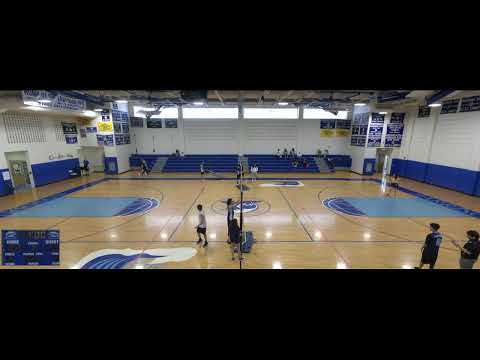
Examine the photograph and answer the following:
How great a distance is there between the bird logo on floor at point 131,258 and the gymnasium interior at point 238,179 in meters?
0.05

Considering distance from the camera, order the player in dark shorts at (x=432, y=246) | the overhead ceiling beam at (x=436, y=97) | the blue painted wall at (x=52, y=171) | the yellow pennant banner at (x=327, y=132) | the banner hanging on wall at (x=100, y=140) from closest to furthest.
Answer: the player in dark shorts at (x=432, y=246)
the overhead ceiling beam at (x=436, y=97)
the blue painted wall at (x=52, y=171)
the banner hanging on wall at (x=100, y=140)
the yellow pennant banner at (x=327, y=132)

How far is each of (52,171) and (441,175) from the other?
25.6 metres

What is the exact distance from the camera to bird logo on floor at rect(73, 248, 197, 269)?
5.92 m

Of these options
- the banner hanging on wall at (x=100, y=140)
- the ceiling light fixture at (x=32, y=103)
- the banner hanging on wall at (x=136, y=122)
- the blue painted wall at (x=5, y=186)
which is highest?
the ceiling light fixture at (x=32, y=103)

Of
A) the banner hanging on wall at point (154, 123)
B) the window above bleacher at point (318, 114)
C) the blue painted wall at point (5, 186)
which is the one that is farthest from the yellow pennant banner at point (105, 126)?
the window above bleacher at point (318, 114)

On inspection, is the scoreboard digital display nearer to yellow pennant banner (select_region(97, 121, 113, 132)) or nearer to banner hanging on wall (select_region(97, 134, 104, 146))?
yellow pennant banner (select_region(97, 121, 113, 132))

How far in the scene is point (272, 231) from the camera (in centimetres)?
804

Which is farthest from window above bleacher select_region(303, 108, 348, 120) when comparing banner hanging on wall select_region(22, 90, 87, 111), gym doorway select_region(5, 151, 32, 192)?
gym doorway select_region(5, 151, 32, 192)

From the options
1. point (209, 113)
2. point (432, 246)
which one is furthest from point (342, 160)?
point (432, 246)

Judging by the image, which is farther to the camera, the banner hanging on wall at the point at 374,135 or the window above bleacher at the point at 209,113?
the window above bleacher at the point at 209,113

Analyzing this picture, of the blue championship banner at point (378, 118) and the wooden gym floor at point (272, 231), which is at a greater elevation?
the blue championship banner at point (378, 118)

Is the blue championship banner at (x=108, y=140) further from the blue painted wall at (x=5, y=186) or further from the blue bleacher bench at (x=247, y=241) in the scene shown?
the blue bleacher bench at (x=247, y=241)

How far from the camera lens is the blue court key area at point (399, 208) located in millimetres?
9891
